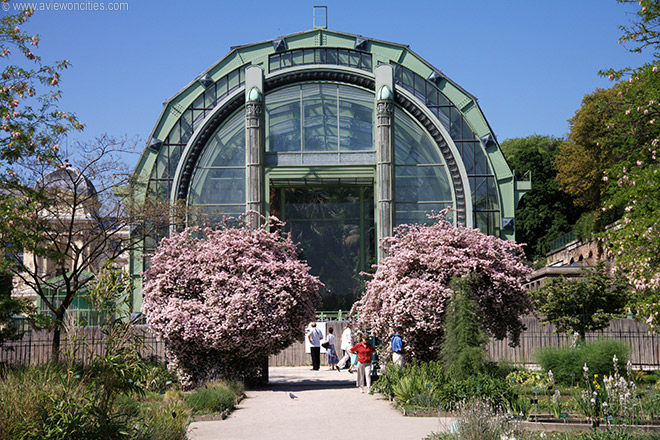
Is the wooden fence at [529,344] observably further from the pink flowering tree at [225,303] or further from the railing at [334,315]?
the pink flowering tree at [225,303]

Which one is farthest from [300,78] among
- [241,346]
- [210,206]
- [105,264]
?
[105,264]

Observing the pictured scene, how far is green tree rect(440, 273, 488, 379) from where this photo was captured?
699 inches

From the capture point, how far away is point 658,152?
19156 mm

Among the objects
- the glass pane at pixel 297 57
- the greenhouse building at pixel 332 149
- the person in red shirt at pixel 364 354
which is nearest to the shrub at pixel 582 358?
the person in red shirt at pixel 364 354

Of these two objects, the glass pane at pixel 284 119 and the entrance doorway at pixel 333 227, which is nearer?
the glass pane at pixel 284 119

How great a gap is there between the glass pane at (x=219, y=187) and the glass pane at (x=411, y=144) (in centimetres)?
767

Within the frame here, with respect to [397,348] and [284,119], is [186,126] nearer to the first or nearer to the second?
[284,119]

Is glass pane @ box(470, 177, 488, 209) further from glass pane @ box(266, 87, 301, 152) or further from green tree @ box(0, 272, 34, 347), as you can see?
green tree @ box(0, 272, 34, 347)

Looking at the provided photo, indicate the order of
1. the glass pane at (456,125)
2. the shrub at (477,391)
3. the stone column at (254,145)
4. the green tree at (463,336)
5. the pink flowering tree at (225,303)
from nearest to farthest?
1. the shrub at (477,391)
2. the green tree at (463,336)
3. the pink flowering tree at (225,303)
4. the stone column at (254,145)
5. the glass pane at (456,125)

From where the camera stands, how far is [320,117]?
126 ft

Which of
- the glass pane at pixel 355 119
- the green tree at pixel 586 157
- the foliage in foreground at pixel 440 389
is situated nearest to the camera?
the foliage in foreground at pixel 440 389

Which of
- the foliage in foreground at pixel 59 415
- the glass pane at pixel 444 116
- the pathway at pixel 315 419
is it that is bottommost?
the pathway at pixel 315 419

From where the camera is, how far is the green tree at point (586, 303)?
27969 mm

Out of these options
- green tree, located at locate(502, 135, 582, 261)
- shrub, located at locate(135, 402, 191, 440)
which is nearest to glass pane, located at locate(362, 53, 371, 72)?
shrub, located at locate(135, 402, 191, 440)
